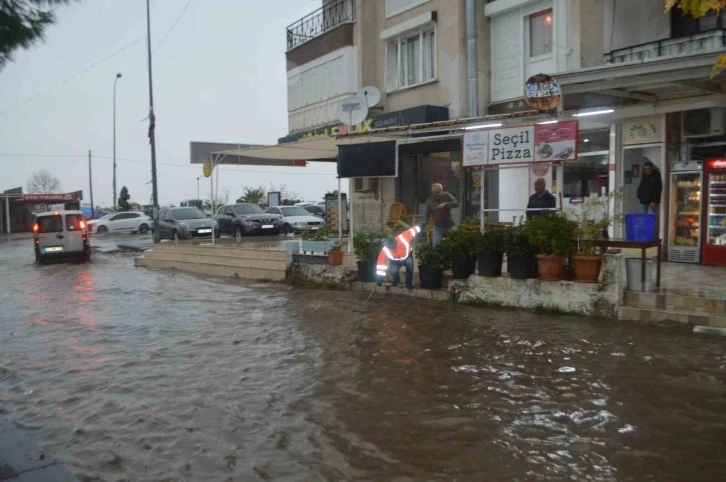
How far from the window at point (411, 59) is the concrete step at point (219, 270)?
7477mm

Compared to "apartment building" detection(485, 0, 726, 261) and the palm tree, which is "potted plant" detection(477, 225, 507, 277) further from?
the palm tree

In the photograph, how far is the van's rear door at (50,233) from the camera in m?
22.8

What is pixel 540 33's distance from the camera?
1623 cm

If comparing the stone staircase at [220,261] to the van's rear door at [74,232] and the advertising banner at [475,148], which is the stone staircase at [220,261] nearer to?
the van's rear door at [74,232]

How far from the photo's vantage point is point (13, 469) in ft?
15.4

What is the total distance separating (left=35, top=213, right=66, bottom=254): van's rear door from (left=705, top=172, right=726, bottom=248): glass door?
20443 mm

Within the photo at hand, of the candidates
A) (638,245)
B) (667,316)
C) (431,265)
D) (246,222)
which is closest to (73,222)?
(246,222)

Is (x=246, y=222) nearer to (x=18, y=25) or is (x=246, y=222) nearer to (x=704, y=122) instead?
(x=704, y=122)

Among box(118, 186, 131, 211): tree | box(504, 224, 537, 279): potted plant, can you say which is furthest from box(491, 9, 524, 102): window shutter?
box(118, 186, 131, 211): tree

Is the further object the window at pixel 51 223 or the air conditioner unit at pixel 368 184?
the window at pixel 51 223

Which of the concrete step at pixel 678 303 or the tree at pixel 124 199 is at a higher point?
the tree at pixel 124 199

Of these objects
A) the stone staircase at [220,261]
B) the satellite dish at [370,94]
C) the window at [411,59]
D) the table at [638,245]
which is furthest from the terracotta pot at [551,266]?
the window at [411,59]

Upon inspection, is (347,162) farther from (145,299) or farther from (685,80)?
(685,80)

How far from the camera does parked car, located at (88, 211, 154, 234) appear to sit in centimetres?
4031
